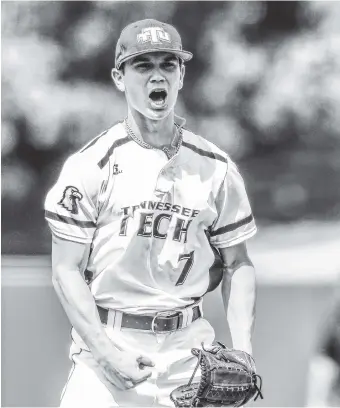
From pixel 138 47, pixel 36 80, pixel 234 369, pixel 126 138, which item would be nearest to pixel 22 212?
pixel 36 80

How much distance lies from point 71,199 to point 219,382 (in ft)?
2.50

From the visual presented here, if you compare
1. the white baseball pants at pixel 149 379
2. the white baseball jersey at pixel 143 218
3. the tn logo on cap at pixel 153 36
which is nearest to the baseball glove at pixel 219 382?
the white baseball pants at pixel 149 379

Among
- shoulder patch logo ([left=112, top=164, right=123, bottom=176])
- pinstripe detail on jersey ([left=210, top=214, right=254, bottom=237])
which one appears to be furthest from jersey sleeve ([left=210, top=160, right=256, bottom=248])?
shoulder patch logo ([left=112, top=164, right=123, bottom=176])

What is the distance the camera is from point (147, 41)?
9.00ft

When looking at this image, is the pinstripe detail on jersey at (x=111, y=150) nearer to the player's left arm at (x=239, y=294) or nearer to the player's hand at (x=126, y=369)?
the player's left arm at (x=239, y=294)

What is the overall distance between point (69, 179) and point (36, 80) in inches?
34.8

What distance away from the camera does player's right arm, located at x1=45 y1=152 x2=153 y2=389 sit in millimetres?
2596

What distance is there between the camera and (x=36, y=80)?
347 centimetres

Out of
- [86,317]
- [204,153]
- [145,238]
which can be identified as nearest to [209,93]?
[204,153]

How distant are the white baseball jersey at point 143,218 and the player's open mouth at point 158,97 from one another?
0.16 metres

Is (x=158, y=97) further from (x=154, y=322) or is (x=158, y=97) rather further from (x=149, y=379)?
(x=149, y=379)

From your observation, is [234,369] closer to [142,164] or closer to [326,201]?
[142,164]

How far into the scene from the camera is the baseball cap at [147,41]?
2.74m

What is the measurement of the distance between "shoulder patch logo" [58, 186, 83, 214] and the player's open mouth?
395 millimetres
